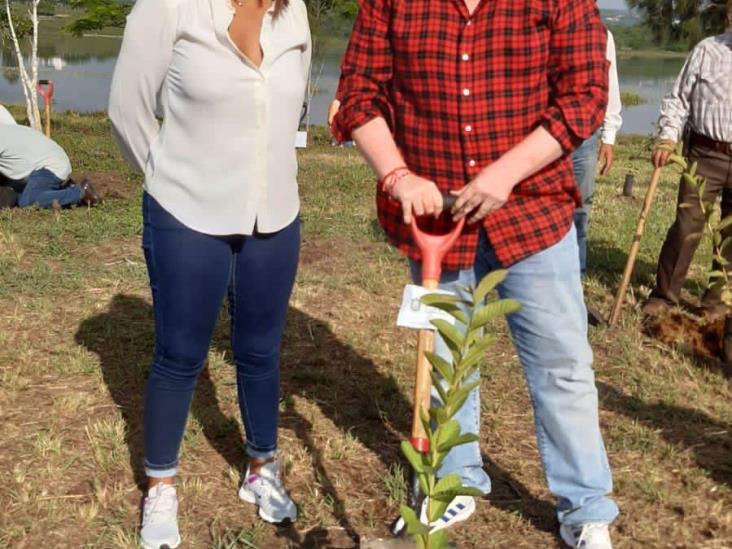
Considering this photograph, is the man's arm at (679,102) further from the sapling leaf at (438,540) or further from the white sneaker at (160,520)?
the sapling leaf at (438,540)

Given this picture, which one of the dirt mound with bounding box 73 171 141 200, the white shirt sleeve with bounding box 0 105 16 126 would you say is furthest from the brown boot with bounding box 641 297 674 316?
the white shirt sleeve with bounding box 0 105 16 126

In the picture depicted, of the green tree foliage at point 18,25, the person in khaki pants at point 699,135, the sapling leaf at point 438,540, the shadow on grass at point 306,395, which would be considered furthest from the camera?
the green tree foliage at point 18,25

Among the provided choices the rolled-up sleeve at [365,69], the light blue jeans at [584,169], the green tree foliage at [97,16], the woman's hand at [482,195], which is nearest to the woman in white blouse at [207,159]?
the rolled-up sleeve at [365,69]

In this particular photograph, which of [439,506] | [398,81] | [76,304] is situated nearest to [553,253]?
[398,81]

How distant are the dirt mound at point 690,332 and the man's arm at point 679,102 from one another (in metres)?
0.91

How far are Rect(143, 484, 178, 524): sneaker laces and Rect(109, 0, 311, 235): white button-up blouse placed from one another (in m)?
0.89

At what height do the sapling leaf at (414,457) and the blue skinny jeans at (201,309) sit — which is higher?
the sapling leaf at (414,457)

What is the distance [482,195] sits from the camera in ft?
7.09

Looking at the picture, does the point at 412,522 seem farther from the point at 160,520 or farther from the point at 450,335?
the point at 160,520

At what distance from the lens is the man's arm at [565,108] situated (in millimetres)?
2191

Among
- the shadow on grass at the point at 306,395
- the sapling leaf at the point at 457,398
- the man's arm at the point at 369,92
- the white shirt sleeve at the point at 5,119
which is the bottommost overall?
the white shirt sleeve at the point at 5,119

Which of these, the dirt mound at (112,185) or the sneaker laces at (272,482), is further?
the dirt mound at (112,185)

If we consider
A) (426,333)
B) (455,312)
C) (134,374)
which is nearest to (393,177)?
(426,333)

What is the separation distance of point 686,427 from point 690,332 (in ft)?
3.90
